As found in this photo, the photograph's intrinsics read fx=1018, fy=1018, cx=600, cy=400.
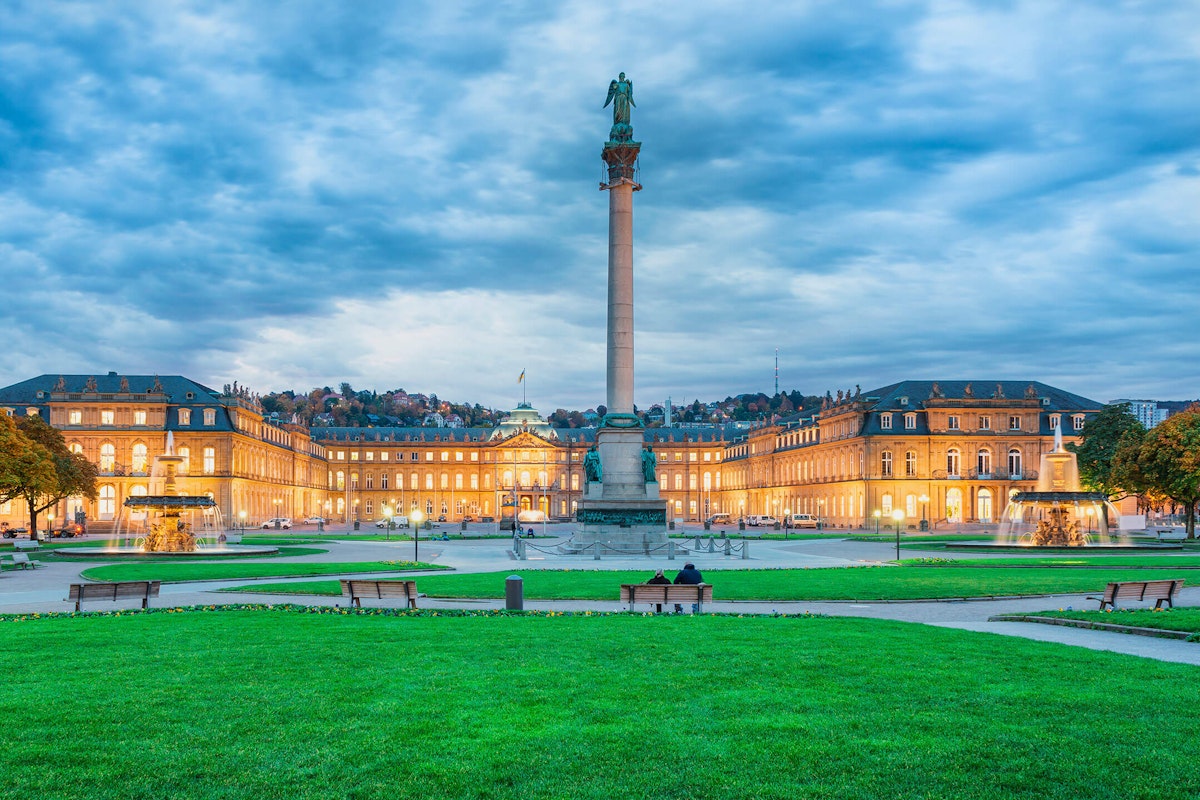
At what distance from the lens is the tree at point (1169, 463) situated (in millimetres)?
65812

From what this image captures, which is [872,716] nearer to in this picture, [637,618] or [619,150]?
[637,618]

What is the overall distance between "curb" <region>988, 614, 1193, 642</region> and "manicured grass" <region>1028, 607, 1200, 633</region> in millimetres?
240

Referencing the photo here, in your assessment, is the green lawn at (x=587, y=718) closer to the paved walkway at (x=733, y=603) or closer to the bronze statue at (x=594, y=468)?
the paved walkway at (x=733, y=603)

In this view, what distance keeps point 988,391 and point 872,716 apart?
117213 mm

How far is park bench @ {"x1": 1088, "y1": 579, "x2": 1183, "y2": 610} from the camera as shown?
24.4 metres

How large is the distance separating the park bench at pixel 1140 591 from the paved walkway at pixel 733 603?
178 centimetres

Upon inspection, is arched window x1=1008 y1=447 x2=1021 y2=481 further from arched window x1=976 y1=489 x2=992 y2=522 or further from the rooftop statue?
the rooftop statue

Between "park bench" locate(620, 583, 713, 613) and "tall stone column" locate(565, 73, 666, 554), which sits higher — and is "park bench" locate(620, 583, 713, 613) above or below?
below

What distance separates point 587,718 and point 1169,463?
2719 inches

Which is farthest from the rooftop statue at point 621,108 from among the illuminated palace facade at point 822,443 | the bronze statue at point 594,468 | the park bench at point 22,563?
the illuminated palace facade at point 822,443

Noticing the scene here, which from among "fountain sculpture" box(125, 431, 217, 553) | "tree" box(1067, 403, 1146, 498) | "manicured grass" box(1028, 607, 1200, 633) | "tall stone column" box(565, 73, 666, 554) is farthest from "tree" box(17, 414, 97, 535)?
"tree" box(1067, 403, 1146, 498)

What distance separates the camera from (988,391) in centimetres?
12056

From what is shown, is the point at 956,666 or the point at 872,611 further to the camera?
the point at 872,611

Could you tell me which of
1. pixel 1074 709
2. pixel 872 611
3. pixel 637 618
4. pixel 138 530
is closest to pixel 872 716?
pixel 1074 709
